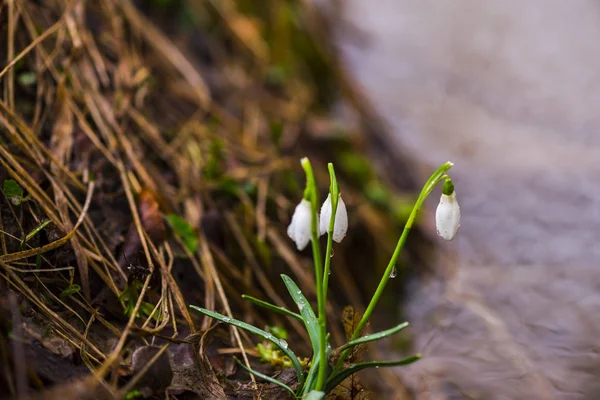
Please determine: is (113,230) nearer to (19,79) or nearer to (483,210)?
(19,79)

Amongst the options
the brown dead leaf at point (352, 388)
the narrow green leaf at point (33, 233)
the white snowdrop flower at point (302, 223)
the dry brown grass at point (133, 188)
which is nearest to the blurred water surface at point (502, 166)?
the dry brown grass at point (133, 188)

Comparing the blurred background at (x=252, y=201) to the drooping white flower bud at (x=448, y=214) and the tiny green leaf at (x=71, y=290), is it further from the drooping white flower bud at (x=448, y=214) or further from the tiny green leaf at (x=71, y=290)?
the drooping white flower bud at (x=448, y=214)

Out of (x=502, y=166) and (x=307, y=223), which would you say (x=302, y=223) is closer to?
(x=307, y=223)

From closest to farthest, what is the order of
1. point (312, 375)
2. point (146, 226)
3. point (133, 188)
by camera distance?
point (312, 375) → point (146, 226) → point (133, 188)

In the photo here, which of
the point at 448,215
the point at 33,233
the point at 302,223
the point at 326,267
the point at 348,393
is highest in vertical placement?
the point at 448,215

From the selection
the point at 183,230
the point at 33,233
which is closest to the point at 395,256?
the point at 183,230

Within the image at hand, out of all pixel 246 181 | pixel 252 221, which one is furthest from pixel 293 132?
pixel 252 221
